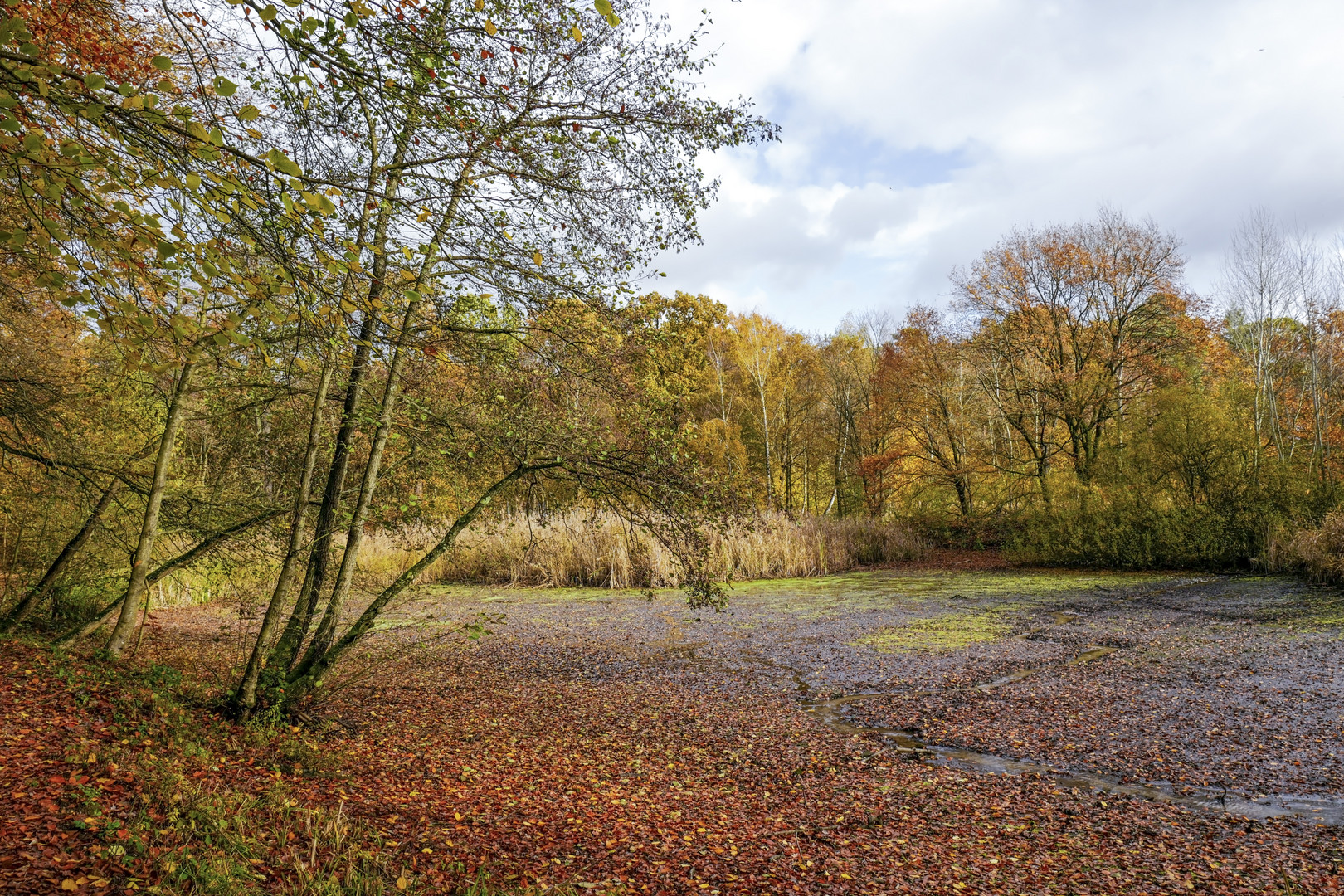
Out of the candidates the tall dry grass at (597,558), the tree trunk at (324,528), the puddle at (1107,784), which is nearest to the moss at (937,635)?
the puddle at (1107,784)

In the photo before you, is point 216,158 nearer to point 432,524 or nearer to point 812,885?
point 812,885

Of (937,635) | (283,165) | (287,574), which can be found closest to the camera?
(283,165)

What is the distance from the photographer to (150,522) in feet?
17.7

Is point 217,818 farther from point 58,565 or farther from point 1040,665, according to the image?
point 1040,665

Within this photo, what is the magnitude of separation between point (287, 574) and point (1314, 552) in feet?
47.6

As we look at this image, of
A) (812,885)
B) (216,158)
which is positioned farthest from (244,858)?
(216,158)

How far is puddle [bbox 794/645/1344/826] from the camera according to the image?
331cm

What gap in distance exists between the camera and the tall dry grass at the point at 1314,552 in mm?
11031

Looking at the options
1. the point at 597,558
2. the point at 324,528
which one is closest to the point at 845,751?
the point at 324,528

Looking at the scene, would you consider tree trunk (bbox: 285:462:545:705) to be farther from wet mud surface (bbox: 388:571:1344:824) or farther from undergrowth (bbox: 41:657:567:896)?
wet mud surface (bbox: 388:571:1344:824)

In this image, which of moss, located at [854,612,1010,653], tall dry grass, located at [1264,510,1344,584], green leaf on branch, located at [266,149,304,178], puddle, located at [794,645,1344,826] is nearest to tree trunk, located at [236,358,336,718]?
green leaf on branch, located at [266,149,304,178]

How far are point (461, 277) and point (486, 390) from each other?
0.80m

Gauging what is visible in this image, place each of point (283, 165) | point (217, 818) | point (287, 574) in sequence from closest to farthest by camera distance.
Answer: point (283, 165) → point (217, 818) → point (287, 574)

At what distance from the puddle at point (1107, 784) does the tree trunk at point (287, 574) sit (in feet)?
11.8
